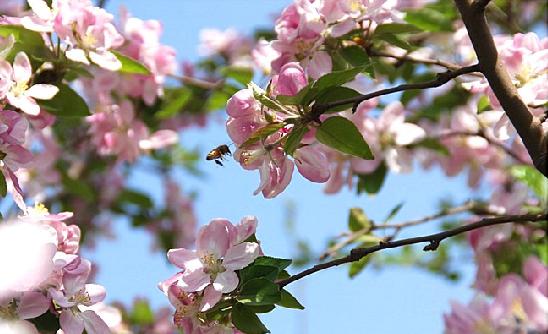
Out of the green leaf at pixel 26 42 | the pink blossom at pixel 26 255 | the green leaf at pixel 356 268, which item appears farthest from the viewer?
the green leaf at pixel 356 268

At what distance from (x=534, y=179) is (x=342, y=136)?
0.86 meters

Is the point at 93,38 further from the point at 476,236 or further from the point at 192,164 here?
the point at 192,164

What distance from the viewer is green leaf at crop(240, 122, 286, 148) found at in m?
1.23

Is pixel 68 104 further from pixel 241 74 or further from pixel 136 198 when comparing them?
pixel 136 198

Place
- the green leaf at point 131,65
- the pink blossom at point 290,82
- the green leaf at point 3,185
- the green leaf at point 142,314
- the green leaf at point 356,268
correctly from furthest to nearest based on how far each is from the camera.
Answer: the green leaf at point 142,314 < the green leaf at point 356,268 < the green leaf at point 131,65 < the green leaf at point 3,185 < the pink blossom at point 290,82

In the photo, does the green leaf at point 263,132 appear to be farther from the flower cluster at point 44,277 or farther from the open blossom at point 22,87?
the open blossom at point 22,87

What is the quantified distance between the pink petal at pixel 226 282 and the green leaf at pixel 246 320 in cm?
3

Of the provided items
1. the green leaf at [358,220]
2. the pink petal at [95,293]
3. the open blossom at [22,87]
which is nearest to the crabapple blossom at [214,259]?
the pink petal at [95,293]

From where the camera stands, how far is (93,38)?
1.63m

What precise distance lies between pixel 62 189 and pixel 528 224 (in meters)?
1.58

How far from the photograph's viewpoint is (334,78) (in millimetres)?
1204

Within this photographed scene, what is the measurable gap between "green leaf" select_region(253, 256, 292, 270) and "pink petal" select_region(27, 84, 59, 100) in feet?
1.69

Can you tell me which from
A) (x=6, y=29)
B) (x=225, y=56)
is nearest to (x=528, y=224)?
(x=6, y=29)

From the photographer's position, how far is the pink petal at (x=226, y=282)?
1206 mm
